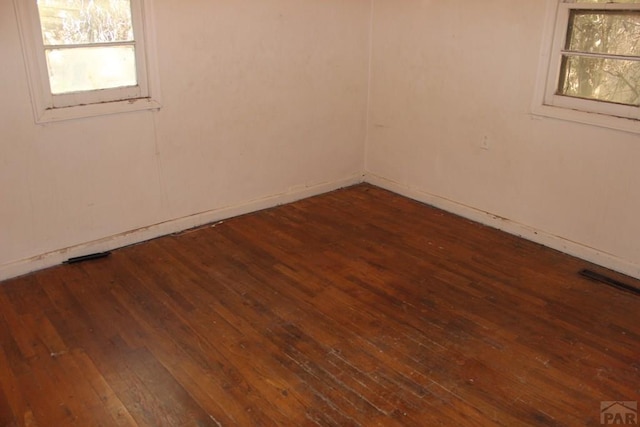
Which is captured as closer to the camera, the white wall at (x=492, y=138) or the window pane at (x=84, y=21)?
the window pane at (x=84, y=21)

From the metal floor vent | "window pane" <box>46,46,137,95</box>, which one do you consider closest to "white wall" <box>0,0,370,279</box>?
"window pane" <box>46,46,137,95</box>

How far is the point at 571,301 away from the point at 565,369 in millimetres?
670

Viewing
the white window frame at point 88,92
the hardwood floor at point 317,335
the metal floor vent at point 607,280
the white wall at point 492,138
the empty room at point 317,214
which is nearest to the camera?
the hardwood floor at point 317,335

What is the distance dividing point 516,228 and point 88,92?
2965 mm

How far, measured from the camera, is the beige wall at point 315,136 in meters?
3.33

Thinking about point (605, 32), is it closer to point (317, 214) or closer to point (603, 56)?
point (603, 56)

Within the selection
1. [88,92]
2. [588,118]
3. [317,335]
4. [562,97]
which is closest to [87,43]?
[88,92]

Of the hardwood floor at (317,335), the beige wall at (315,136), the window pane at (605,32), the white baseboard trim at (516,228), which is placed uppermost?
the window pane at (605,32)

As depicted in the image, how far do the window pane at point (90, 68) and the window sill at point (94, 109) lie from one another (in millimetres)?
104

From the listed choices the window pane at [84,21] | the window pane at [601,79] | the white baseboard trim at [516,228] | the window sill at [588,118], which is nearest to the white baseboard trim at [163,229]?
the white baseboard trim at [516,228]

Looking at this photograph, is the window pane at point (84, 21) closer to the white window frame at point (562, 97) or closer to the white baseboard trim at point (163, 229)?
the white baseboard trim at point (163, 229)

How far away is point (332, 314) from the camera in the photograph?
2996 mm

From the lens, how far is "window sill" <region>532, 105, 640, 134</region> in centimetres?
325

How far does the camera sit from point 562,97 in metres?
3.55
